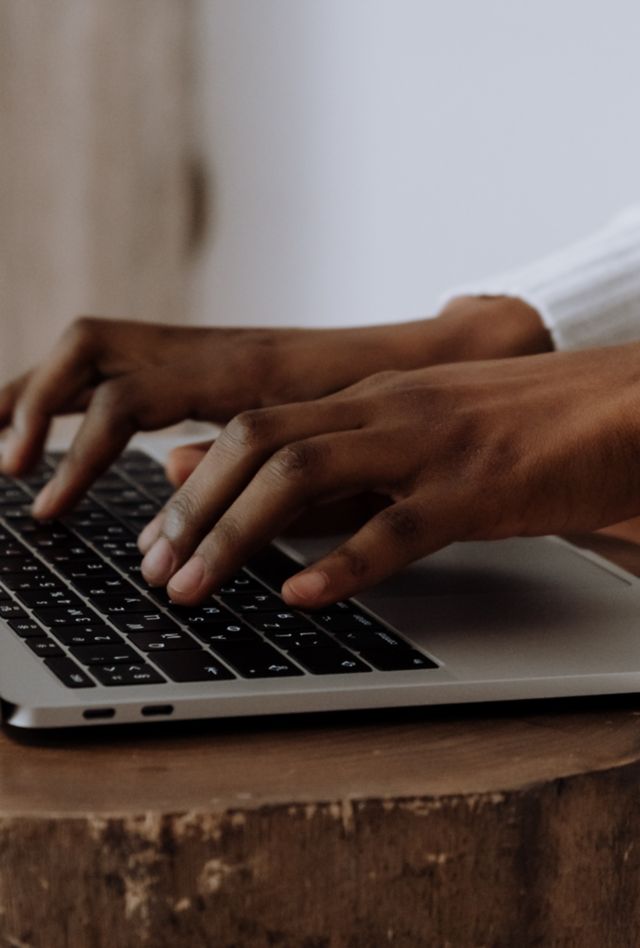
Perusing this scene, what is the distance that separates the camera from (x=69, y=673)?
1.53 ft

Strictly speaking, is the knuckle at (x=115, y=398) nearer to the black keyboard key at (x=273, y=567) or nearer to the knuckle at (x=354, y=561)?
the black keyboard key at (x=273, y=567)

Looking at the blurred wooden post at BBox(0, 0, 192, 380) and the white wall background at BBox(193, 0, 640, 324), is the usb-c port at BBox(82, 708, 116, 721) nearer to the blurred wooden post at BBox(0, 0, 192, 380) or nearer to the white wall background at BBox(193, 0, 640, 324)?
the white wall background at BBox(193, 0, 640, 324)


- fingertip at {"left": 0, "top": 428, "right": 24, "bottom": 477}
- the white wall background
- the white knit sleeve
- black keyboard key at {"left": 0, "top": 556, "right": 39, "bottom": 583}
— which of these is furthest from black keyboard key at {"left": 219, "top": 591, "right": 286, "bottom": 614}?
the white wall background

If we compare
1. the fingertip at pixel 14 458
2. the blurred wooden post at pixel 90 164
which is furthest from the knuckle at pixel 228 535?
the blurred wooden post at pixel 90 164

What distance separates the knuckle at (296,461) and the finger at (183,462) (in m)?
0.18

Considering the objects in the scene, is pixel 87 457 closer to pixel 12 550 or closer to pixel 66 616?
pixel 12 550

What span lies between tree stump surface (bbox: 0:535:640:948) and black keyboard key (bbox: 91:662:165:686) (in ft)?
0.05

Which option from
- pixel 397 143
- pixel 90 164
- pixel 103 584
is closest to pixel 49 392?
pixel 103 584

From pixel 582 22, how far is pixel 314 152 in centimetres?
66

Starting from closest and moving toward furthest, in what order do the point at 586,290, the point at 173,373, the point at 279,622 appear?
the point at 279,622
the point at 173,373
the point at 586,290

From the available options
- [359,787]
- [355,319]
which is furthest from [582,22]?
[359,787]

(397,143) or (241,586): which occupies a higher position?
(397,143)

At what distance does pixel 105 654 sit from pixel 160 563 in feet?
0.22

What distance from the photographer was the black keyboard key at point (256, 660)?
1.56 ft
